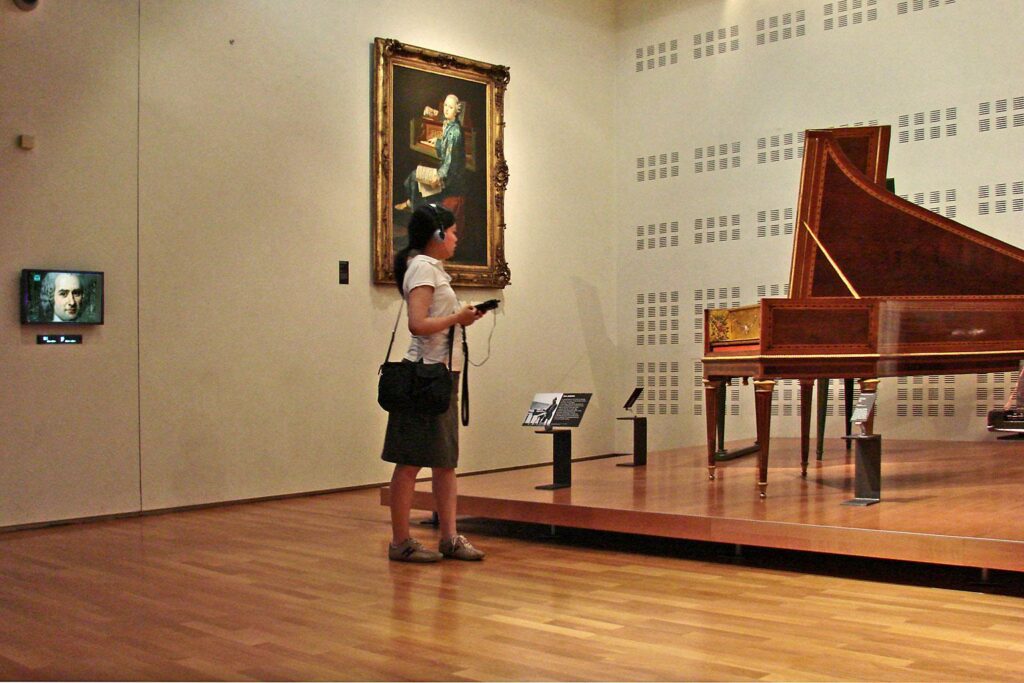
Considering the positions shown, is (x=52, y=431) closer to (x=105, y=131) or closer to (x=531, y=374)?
(x=105, y=131)

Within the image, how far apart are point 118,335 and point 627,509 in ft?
11.1

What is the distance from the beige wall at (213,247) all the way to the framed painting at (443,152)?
0.14 metres

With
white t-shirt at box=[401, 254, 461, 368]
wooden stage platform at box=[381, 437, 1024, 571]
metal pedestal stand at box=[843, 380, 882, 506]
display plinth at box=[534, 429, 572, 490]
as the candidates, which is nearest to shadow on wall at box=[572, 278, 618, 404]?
wooden stage platform at box=[381, 437, 1024, 571]

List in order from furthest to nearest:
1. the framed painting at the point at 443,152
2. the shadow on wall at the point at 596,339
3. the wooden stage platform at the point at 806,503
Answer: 1. the shadow on wall at the point at 596,339
2. the framed painting at the point at 443,152
3. the wooden stage platform at the point at 806,503

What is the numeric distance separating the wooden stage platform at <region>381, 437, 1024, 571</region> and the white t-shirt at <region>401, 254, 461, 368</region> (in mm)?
1155

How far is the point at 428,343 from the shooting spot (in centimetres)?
447

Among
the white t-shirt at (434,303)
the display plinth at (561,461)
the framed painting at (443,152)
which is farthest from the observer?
the framed painting at (443,152)

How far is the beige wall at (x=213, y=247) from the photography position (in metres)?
6.24

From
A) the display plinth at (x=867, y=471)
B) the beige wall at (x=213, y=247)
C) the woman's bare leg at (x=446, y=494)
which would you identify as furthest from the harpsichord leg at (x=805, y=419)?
the beige wall at (x=213, y=247)

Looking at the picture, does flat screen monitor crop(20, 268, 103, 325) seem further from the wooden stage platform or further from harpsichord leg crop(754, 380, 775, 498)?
harpsichord leg crop(754, 380, 775, 498)

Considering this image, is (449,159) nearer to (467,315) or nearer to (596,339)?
(596,339)

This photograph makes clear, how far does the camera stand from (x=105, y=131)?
6.53 metres

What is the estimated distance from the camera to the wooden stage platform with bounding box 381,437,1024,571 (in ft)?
13.4

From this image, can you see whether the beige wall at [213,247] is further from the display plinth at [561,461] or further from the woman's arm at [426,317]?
the woman's arm at [426,317]
